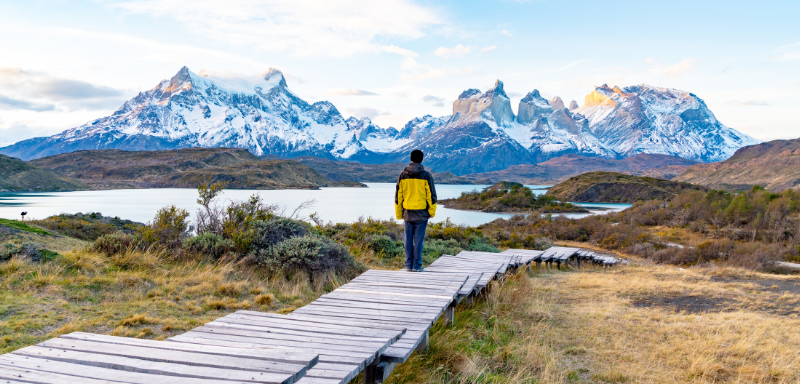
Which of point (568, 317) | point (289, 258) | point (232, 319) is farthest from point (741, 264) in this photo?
point (232, 319)

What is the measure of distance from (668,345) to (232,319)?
207 inches

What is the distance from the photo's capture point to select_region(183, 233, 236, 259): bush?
29.9 feet

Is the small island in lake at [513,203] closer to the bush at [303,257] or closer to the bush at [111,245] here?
the bush at [303,257]

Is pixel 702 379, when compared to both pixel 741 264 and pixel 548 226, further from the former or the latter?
pixel 548 226

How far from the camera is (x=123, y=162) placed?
131000 millimetres

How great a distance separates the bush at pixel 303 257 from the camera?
834cm

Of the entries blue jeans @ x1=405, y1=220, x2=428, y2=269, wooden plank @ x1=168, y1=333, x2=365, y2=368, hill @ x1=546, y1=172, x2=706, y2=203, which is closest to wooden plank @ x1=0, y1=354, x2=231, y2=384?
wooden plank @ x1=168, y1=333, x2=365, y2=368

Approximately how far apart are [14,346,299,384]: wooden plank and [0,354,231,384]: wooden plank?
5cm

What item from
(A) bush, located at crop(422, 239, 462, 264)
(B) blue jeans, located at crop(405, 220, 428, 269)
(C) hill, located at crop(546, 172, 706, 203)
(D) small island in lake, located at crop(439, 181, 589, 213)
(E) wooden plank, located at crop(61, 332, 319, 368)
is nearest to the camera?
(E) wooden plank, located at crop(61, 332, 319, 368)

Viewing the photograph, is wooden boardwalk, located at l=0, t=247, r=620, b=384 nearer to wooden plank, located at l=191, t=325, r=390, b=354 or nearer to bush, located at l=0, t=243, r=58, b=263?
wooden plank, located at l=191, t=325, r=390, b=354

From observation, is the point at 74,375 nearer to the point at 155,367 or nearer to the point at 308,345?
the point at 155,367

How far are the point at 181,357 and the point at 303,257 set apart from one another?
5.55 meters

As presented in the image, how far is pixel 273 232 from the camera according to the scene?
9812 mm

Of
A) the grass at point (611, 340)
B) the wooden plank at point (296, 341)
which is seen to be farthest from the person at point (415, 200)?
the wooden plank at point (296, 341)
